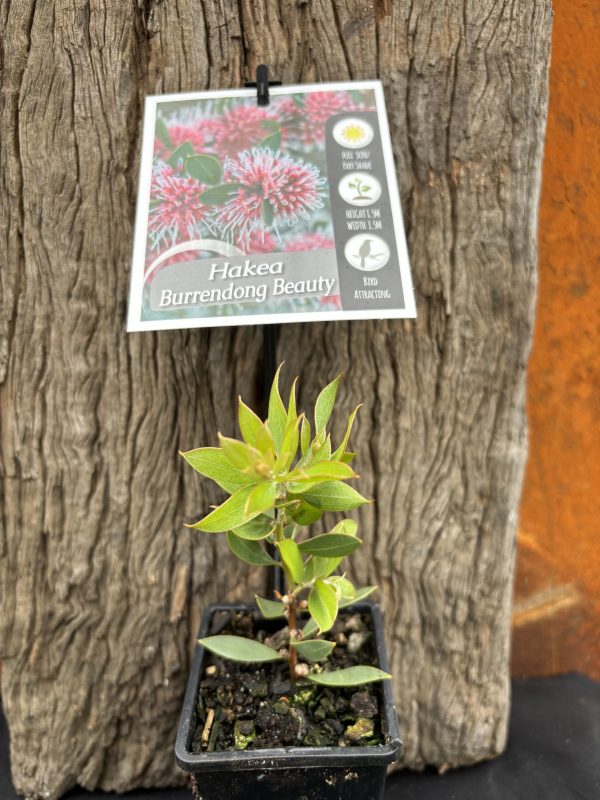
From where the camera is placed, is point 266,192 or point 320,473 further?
point 266,192

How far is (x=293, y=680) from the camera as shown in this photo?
1185 mm

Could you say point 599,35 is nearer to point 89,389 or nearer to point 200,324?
point 200,324

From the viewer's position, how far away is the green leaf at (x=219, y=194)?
1122mm

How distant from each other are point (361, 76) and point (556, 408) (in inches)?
34.1

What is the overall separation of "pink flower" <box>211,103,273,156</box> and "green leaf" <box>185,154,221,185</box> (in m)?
0.02

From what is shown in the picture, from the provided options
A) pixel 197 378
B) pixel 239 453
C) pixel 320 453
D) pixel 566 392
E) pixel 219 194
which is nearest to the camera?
pixel 239 453

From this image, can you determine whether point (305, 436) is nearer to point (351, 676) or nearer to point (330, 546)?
point (330, 546)

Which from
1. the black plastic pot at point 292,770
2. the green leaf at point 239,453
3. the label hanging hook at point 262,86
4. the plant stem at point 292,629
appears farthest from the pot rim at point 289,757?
the label hanging hook at point 262,86

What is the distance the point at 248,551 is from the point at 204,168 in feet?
2.06

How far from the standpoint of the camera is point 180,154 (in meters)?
1.15

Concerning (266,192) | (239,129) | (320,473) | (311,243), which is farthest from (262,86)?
(320,473)

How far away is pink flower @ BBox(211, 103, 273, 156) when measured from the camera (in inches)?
45.4

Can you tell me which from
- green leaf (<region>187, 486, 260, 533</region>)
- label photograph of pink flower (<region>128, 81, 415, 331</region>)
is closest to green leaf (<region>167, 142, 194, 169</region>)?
label photograph of pink flower (<region>128, 81, 415, 331</region>)

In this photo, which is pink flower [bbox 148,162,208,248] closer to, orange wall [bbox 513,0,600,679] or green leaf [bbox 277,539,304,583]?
green leaf [bbox 277,539,304,583]
